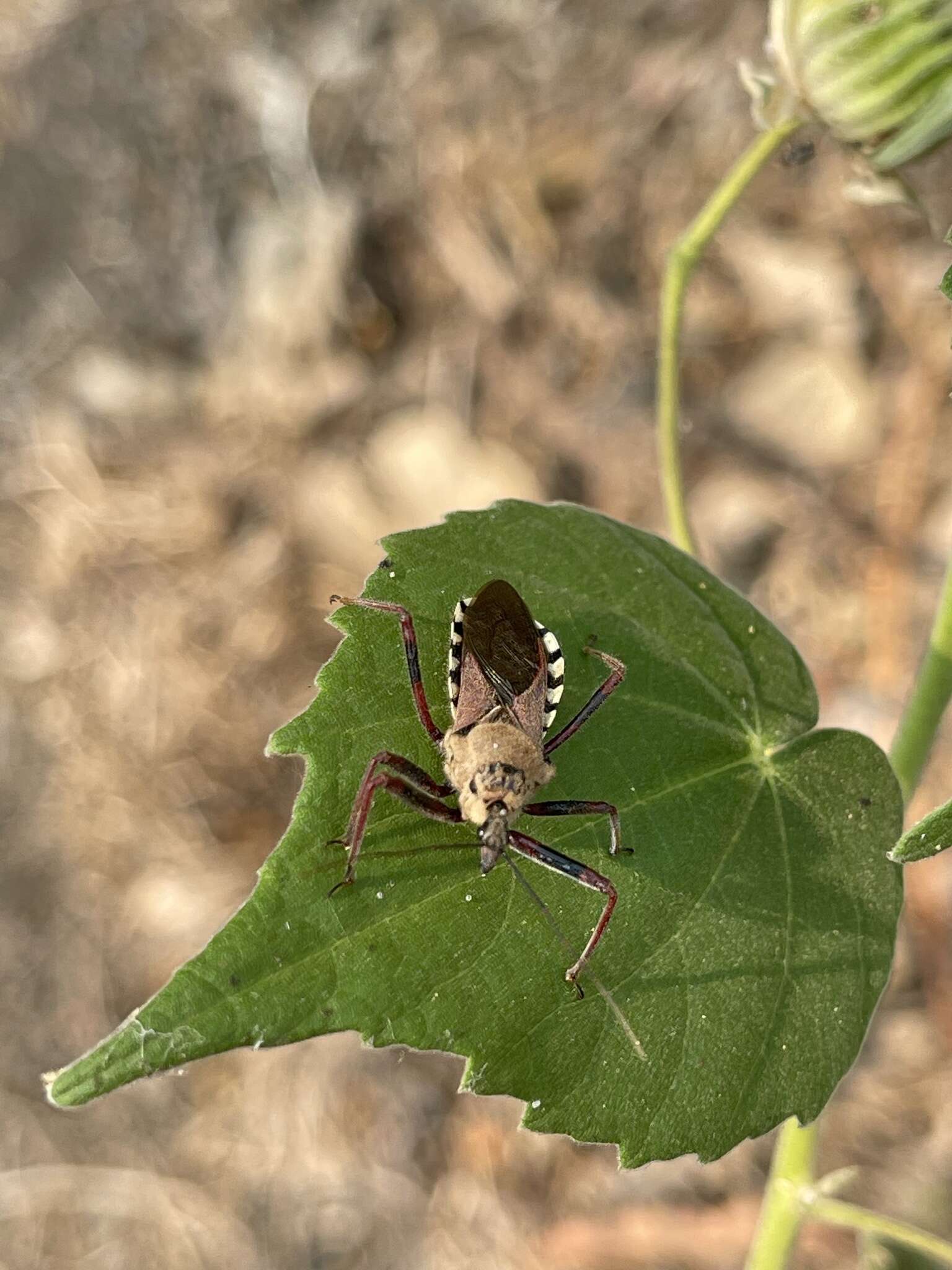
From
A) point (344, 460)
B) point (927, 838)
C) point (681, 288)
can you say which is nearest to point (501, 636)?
point (927, 838)

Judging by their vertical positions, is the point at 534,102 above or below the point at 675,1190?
above

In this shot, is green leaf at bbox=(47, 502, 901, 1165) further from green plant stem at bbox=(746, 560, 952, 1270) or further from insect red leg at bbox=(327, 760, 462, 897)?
green plant stem at bbox=(746, 560, 952, 1270)

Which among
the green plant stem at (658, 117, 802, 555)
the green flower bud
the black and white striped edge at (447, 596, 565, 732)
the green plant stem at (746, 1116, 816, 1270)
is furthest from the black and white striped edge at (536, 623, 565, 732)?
the green flower bud

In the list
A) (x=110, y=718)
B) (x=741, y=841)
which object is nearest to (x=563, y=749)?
(x=741, y=841)

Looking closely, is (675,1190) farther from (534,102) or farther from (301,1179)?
(534,102)

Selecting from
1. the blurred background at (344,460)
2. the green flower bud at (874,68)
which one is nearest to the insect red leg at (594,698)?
the green flower bud at (874,68)
